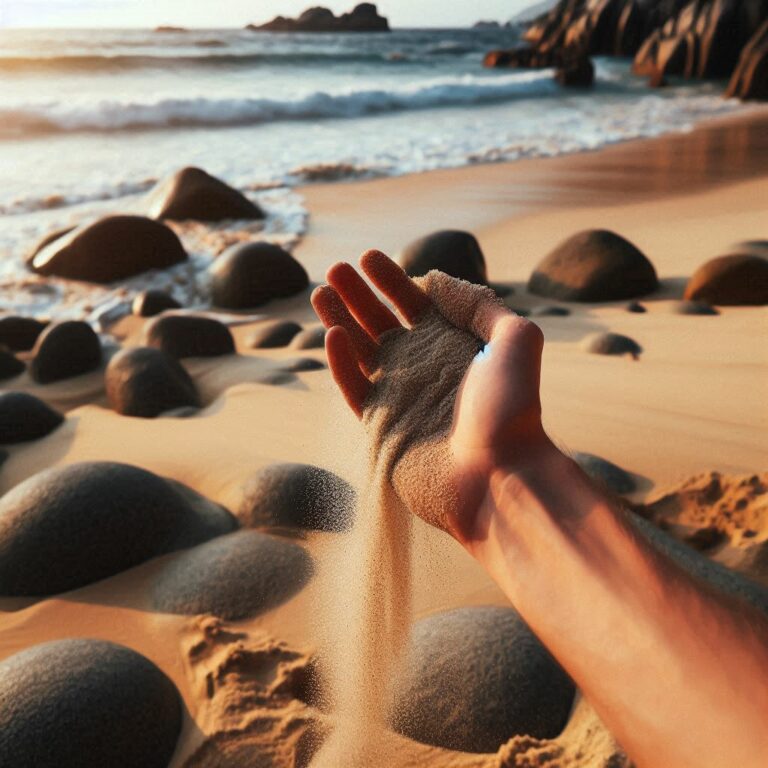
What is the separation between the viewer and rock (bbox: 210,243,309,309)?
4.65 m

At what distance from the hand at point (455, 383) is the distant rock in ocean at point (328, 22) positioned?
209 ft

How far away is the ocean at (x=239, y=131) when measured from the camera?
6398mm

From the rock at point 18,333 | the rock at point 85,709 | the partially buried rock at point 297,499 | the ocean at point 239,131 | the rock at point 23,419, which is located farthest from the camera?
the ocean at point 239,131

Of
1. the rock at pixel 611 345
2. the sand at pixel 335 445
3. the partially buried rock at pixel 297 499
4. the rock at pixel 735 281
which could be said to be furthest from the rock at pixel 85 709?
the rock at pixel 735 281

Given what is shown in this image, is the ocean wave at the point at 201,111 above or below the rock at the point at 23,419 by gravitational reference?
above

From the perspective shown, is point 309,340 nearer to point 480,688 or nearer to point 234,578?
point 234,578

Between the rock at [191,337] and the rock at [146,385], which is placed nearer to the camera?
the rock at [146,385]

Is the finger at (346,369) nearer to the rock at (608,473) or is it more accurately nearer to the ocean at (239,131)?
the rock at (608,473)

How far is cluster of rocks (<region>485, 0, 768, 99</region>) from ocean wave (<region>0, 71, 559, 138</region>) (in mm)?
5543

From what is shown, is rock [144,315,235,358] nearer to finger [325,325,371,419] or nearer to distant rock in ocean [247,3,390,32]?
finger [325,325,371,419]

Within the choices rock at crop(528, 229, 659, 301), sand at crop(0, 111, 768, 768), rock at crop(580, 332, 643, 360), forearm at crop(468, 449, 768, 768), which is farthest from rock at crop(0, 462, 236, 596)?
rock at crop(528, 229, 659, 301)

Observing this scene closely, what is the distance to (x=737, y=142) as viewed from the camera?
31.2 ft

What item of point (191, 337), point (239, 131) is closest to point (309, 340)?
point (191, 337)

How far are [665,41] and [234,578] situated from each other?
25.3 m
